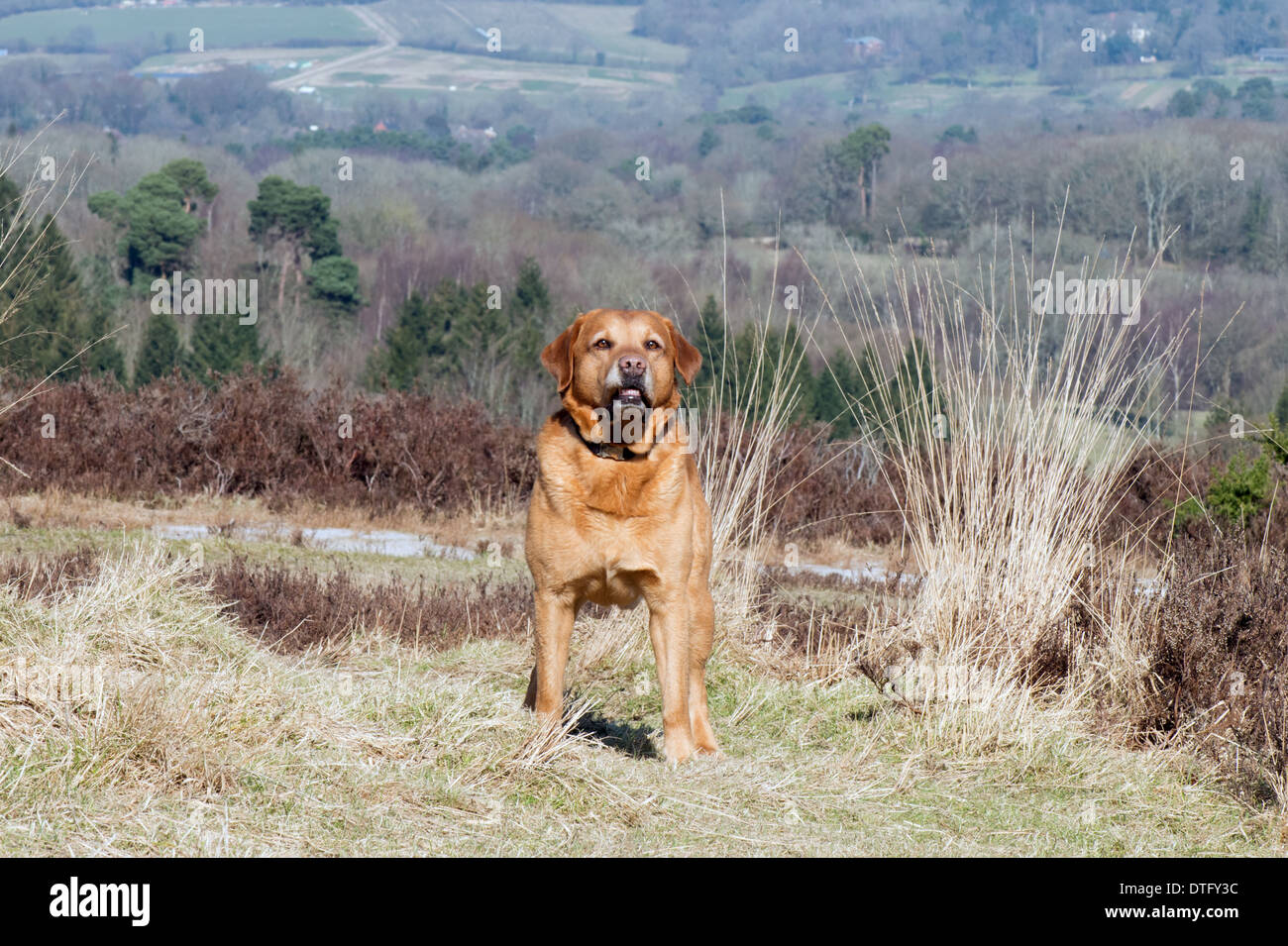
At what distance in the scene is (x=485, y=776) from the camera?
4.19 metres

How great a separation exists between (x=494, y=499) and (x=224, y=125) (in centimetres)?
18547

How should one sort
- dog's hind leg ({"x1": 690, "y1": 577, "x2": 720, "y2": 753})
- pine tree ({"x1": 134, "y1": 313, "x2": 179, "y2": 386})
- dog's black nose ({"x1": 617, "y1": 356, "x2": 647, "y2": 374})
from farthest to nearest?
pine tree ({"x1": 134, "y1": 313, "x2": 179, "y2": 386}) → dog's hind leg ({"x1": 690, "y1": 577, "x2": 720, "y2": 753}) → dog's black nose ({"x1": 617, "y1": 356, "x2": 647, "y2": 374})

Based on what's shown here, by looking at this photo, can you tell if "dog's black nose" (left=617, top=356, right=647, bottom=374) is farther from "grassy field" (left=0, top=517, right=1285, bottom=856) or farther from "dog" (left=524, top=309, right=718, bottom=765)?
"grassy field" (left=0, top=517, right=1285, bottom=856)

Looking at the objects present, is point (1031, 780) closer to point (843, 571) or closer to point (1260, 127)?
point (843, 571)

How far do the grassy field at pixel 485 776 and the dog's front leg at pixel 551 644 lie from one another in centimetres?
Answer: 12

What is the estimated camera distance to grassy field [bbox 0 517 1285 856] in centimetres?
379

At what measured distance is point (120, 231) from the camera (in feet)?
251

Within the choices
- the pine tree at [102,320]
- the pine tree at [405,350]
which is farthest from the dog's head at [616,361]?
the pine tree at [405,350]

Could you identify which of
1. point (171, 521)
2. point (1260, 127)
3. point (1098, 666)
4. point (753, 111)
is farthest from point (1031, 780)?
point (753, 111)

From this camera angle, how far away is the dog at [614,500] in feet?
14.8

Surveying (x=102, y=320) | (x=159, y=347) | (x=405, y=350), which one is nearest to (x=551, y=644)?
(x=159, y=347)

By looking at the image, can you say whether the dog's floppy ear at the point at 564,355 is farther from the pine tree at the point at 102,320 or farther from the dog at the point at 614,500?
the pine tree at the point at 102,320

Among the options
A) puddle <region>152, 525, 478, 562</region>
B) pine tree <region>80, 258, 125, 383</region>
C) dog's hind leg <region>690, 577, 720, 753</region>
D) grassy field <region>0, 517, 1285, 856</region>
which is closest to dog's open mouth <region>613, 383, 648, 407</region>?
dog's hind leg <region>690, 577, 720, 753</region>

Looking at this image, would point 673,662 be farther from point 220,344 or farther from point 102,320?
point 102,320
